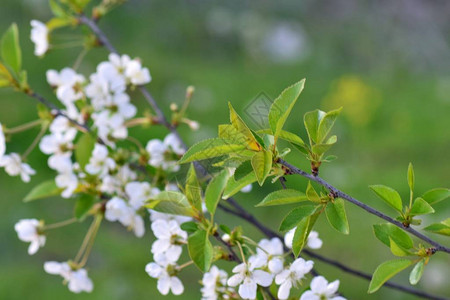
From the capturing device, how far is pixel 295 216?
55 cm

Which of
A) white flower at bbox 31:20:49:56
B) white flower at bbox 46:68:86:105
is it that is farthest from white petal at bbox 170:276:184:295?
white flower at bbox 31:20:49:56

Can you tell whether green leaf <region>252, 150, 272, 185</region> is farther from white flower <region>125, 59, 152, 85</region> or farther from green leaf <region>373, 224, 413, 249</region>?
white flower <region>125, 59, 152, 85</region>

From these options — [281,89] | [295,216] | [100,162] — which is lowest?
[281,89]

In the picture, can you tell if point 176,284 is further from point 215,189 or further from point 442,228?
point 442,228

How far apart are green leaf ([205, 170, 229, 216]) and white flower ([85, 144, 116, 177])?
0.21 metres

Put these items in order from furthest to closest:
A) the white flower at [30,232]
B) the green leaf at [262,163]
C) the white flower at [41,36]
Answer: the white flower at [41,36]
the white flower at [30,232]
the green leaf at [262,163]

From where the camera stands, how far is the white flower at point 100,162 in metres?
0.78

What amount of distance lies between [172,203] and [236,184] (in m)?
0.09

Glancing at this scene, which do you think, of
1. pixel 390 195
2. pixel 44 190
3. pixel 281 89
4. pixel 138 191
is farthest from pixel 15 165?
pixel 281 89

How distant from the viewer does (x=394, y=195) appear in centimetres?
55

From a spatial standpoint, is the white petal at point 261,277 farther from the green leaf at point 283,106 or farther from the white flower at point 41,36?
the white flower at point 41,36

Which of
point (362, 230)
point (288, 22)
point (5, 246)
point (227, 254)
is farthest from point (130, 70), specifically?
point (288, 22)

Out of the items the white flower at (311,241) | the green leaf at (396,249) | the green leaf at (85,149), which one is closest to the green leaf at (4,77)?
the green leaf at (85,149)

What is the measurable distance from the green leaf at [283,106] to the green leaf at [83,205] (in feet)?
1.15
